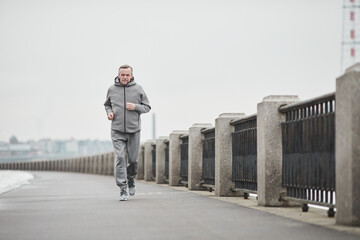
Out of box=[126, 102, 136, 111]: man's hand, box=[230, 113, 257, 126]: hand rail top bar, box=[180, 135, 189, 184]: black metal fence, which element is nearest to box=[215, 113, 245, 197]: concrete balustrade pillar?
box=[230, 113, 257, 126]: hand rail top bar

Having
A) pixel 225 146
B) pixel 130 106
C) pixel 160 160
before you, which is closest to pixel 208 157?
pixel 225 146

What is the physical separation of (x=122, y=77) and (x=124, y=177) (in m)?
1.48

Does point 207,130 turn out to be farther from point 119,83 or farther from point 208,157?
point 119,83

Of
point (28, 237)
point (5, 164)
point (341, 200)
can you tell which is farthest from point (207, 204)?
point (5, 164)

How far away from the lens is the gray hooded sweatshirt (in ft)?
35.8

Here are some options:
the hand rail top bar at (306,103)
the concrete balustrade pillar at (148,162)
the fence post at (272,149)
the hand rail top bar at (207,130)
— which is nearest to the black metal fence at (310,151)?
the hand rail top bar at (306,103)

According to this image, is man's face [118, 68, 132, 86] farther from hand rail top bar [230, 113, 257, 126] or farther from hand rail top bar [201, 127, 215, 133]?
hand rail top bar [201, 127, 215, 133]

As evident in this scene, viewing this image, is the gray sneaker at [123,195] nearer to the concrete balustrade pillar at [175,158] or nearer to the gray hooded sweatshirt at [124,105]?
the gray hooded sweatshirt at [124,105]

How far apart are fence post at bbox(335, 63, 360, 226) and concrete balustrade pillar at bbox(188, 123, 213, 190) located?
839 cm

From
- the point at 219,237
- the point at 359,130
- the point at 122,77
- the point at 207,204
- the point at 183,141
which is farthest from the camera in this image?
the point at 183,141

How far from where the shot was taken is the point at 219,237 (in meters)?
5.83

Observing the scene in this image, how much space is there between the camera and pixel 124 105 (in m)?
10.9

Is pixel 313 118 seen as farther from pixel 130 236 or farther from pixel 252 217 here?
pixel 130 236

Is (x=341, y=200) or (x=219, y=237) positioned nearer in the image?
(x=219, y=237)
